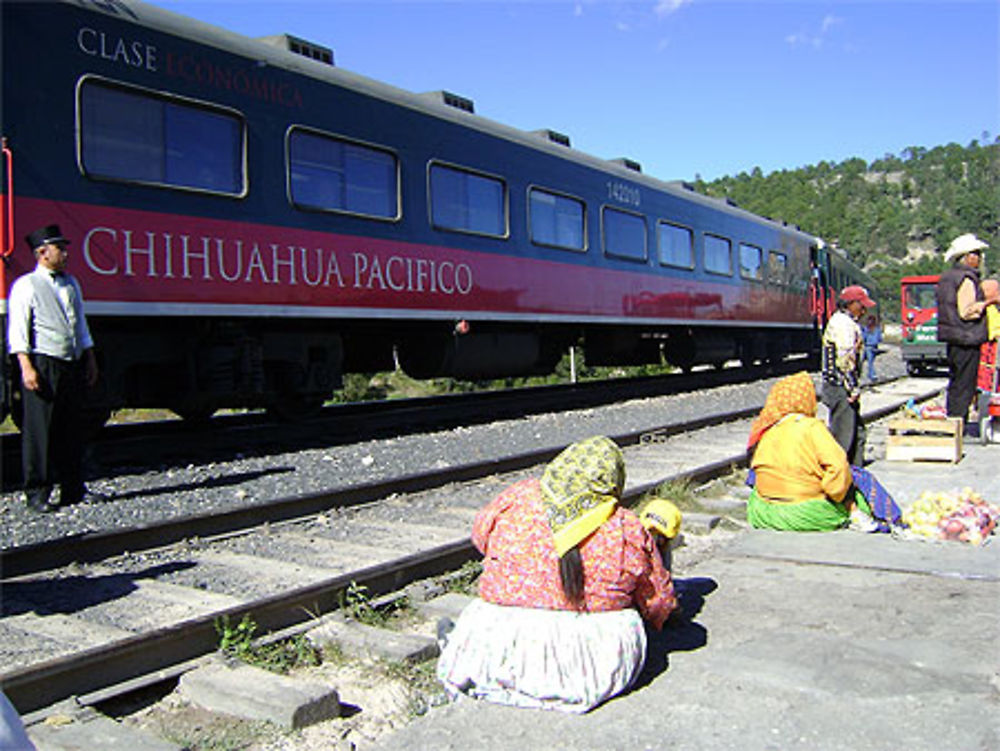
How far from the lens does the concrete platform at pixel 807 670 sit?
8.74 feet

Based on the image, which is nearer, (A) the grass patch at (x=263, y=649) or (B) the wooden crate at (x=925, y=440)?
(A) the grass patch at (x=263, y=649)

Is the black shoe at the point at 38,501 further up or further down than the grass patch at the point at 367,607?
further up

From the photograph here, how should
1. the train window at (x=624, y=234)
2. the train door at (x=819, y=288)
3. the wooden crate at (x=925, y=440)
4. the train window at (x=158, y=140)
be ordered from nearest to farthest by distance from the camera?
the train window at (x=158, y=140), the wooden crate at (x=925, y=440), the train window at (x=624, y=234), the train door at (x=819, y=288)

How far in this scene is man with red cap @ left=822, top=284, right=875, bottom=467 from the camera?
6.71 metres

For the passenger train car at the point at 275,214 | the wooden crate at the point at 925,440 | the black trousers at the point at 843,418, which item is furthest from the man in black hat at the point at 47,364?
the wooden crate at the point at 925,440

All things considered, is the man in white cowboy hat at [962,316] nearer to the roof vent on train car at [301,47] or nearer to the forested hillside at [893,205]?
the roof vent on train car at [301,47]

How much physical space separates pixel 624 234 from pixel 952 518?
382 inches

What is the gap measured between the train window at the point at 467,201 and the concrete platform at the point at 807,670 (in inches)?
255

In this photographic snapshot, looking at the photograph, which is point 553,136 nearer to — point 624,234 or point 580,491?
point 624,234

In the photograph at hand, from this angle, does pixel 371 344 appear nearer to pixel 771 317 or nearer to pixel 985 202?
pixel 771 317

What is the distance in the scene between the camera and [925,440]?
25.5 ft

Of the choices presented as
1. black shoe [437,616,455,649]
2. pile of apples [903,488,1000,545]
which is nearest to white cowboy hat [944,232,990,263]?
pile of apples [903,488,1000,545]

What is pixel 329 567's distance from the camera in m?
4.40

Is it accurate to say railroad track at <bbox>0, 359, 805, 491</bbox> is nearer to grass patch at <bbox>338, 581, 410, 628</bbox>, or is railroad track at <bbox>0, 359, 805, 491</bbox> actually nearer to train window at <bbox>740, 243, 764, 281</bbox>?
grass patch at <bbox>338, 581, 410, 628</bbox>
